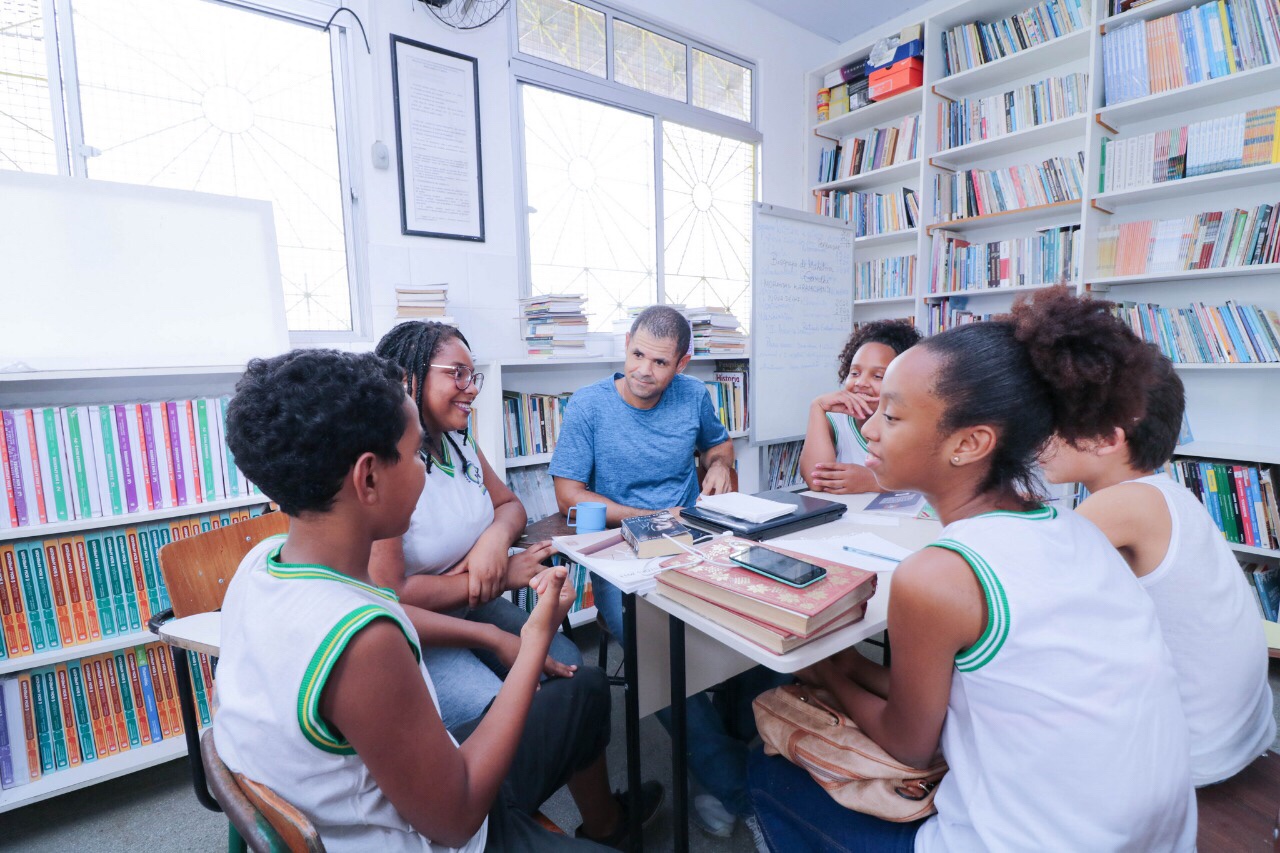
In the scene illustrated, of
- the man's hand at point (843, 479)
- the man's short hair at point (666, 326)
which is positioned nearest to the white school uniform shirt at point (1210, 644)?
the man's hand at point (843, 479)

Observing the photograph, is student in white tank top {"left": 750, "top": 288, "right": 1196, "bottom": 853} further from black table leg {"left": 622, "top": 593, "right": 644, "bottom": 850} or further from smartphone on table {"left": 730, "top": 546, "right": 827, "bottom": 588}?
black table leg {"left": 622, "top": 593, "right": 644, "bottom": 850}

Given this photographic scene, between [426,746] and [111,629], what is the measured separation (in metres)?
1.73

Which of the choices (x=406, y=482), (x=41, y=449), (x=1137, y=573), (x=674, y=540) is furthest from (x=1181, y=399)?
(x=41, y=449)

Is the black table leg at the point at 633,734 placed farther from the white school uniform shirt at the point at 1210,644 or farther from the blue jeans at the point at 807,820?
the white school uniform shirt at the point at 1210,644

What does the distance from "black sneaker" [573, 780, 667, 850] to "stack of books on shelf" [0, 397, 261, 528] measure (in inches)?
56.6

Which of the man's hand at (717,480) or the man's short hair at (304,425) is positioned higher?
the man's short hair at (304,425)

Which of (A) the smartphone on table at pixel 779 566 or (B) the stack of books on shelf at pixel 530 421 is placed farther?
(B) the stack of books on shelf at pixel 530 421

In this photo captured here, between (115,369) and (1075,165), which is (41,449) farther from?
(1075,165)

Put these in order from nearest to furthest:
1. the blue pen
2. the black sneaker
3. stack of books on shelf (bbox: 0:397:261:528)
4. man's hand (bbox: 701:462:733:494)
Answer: the blue pen < the black sneaker < stack of books on shelf (bbox: 0:397:261:528) < man's hand (bbox: 701:462:733:494)

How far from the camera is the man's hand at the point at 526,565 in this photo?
1493 mm

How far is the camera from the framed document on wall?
2.50 metres

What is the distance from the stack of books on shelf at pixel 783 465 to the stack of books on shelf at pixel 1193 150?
195 cm

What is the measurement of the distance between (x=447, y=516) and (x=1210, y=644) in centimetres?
146

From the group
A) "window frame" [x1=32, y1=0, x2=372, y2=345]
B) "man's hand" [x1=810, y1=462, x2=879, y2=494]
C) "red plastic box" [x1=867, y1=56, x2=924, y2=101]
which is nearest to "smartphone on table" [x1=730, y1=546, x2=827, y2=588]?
"man's hand" [x1=810, y1=462, x2=879, y2=494]
